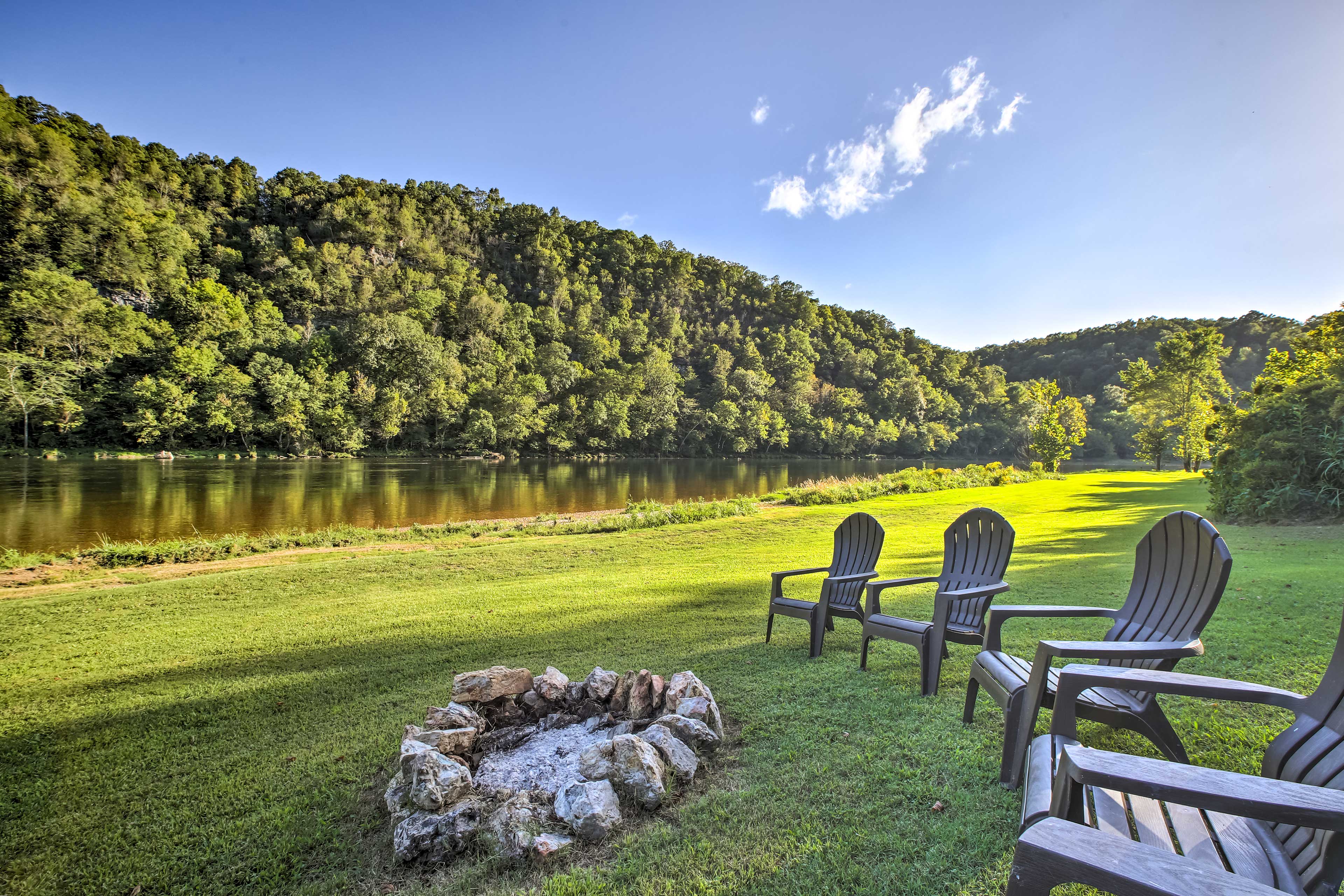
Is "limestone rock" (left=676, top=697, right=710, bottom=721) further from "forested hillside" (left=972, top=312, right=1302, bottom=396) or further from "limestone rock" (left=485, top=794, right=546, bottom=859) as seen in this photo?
"forested hillside" (left=972, top=312, right=1302, bottom=396)

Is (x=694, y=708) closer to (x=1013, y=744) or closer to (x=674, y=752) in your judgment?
(x=674, y=752)

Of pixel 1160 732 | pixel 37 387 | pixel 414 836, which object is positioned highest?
pixel 37 387

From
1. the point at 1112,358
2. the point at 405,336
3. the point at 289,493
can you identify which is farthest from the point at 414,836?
the point at 1112,358

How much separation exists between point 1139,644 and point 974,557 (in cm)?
177

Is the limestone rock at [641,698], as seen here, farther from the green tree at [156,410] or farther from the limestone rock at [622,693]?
the green tree at [156,410]

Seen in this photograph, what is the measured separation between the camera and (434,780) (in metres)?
2.25

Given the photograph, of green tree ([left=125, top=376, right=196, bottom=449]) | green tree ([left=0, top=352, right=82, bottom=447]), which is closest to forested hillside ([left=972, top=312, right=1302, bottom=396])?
green tree ([left=125, top=376, right=196, bottom=449])

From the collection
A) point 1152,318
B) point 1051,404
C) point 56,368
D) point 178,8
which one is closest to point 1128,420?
point 1152,318

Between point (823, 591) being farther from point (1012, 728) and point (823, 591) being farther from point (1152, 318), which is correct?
point (1152, 318)

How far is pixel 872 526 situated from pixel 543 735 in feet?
9.62

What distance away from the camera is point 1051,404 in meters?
34.9

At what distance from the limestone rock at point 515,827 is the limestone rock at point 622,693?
2.95 ft

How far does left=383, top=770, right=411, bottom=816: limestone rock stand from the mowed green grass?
114mm

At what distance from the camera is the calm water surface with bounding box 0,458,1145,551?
14016mm
